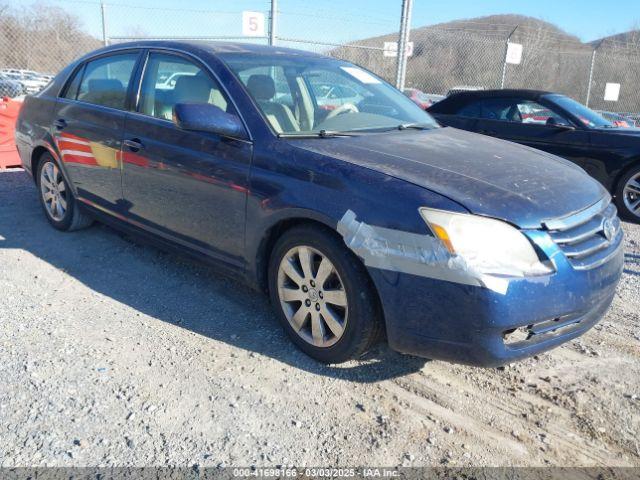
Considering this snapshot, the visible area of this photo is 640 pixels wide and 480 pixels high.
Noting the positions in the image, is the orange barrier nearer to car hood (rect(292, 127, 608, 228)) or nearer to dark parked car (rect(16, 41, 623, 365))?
dark parked car (rect(16, 41, 623, 365))

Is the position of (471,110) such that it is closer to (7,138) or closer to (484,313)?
(484,313)

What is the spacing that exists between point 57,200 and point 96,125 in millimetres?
1109

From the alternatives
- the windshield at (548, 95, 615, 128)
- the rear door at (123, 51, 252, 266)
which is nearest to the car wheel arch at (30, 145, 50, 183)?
the rear door at (123, 51, 252, 266)

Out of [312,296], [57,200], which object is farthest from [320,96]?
[57,200]

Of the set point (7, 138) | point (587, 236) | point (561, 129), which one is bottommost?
point (7, 138)

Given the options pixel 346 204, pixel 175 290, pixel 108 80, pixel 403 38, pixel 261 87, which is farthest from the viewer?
pixel 403 38

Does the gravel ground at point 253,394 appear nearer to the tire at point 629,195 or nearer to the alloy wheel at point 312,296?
the alloy wheel at point 312,296

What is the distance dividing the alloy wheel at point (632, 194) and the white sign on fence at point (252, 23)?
6.41 metres

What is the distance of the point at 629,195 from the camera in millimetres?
6555

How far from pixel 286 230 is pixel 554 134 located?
4966 mm

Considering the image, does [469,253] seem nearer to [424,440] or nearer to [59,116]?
[424,440]

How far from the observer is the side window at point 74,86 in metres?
4.81

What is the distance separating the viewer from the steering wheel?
3662 mm

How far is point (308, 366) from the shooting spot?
10.1 feet
